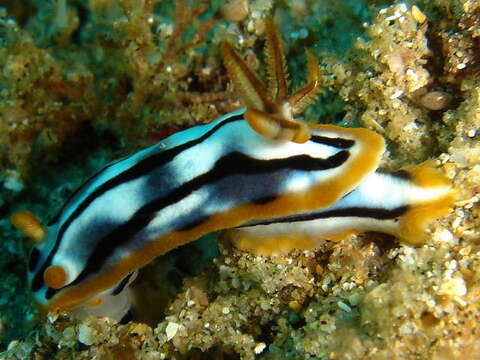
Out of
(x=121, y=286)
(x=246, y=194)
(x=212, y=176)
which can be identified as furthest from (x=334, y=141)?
(x=121, y=286)

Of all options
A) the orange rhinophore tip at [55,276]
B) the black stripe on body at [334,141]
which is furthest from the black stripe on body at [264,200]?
the orange rhinophore tip at [55,276]

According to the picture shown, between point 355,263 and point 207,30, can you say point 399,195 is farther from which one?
point 207,30

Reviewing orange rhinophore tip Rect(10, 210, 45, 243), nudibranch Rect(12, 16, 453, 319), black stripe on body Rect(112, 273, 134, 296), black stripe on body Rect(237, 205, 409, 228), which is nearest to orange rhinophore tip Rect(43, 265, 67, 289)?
nudibranch Rect(12, 16, 453, 319)

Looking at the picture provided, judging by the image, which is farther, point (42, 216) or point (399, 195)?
point (42, 216)

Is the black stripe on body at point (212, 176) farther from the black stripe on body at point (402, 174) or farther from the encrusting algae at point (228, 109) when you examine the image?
the encrusting algae at point (228, 109)

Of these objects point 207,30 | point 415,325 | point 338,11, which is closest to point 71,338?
point 415,325
